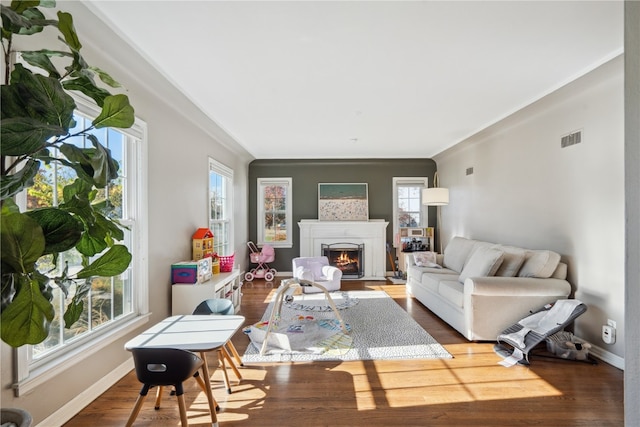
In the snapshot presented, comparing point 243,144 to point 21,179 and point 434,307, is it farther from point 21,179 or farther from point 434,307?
point 21,179

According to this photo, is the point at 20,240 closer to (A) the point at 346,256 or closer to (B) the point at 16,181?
(B) the point at 16,181

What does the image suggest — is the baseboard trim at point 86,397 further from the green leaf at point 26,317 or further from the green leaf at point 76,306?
the green leaf at point 26,317

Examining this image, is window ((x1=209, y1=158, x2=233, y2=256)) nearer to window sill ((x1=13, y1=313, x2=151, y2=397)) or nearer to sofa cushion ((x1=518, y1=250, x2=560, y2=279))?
window sill ((x1=13, y1=313, x2=151, y2=397))

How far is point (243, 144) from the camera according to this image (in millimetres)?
5625

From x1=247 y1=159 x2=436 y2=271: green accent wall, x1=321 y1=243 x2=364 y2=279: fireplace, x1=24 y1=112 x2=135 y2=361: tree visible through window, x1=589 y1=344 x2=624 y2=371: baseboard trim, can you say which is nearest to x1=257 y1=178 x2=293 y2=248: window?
x1=247 y1=159 x2=436 y2=271: green accent wall

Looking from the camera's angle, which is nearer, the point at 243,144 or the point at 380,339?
the point at 380,339

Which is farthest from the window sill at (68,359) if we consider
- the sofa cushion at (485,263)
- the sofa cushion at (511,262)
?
the sofa cushion at (511,262)

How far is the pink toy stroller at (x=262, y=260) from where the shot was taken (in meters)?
6.61

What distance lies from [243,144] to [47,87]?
484 cm

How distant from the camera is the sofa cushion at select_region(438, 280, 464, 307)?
138 inches

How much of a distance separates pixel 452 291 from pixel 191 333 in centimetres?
288

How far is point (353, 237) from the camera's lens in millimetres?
6879

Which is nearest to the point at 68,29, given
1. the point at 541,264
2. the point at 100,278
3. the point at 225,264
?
the point at 100,278

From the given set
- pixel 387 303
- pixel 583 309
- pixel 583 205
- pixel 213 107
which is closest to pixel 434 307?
pixel 387 303
